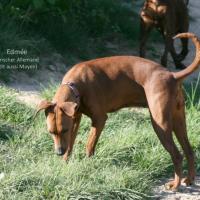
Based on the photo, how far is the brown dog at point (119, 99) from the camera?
253 inches

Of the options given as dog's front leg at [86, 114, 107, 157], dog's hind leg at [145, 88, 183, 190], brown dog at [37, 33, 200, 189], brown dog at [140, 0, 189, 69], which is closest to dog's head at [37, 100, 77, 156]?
brown dog at [37, 33, 200, 189]

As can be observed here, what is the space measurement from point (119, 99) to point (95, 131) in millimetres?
383

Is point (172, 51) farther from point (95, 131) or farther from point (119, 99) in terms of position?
point (95, 131)

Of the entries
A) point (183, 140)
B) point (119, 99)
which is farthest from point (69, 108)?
point (183, 140)

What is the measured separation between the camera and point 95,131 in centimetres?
669

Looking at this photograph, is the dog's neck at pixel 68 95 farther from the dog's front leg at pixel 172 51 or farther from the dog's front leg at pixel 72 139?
the dog's front leg at pixel 172 51

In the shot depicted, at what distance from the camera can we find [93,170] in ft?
21.0

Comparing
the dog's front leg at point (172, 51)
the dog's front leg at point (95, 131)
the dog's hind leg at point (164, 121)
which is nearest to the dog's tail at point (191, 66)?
the dog's hind leg at point (164, 121)

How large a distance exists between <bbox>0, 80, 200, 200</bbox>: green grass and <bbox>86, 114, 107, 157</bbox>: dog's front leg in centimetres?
9

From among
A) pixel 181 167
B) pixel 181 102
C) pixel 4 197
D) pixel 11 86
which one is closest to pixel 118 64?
pixel 181 102

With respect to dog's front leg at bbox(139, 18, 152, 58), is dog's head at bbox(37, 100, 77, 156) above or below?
above

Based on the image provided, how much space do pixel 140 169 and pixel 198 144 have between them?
38.4 inches

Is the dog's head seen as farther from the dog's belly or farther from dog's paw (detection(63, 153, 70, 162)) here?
the dog's belly

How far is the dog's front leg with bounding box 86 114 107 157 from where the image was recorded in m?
6.66
